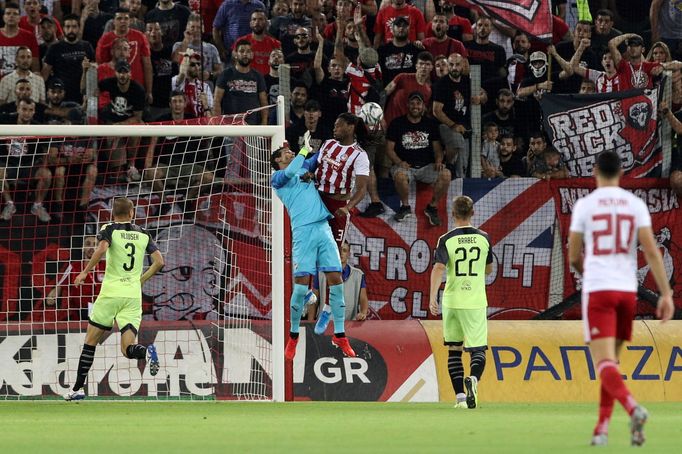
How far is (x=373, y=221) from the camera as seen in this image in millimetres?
18625

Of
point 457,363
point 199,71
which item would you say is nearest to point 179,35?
point 199,71

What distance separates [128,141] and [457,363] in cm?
661

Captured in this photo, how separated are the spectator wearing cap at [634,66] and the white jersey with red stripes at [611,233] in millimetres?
11366

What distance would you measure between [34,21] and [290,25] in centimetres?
390

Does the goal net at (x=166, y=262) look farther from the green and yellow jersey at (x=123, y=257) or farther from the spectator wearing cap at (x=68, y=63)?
the green and yellow jersey at (x=123, y=257)

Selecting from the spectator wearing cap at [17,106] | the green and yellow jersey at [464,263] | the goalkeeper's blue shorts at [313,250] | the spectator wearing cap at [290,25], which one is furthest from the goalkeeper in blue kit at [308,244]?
the spectator wearing cap at [290,25]

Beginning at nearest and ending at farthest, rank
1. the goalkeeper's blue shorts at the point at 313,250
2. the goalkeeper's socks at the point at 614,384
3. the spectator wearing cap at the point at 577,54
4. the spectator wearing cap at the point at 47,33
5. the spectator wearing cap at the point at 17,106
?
the goalkeeper's socks at the point at 614,384, the goalkeeper's blue shorts at the point at 313,250, the spectator wearing cap at the point at 17,106, the spectator wearing cap at the point at 47,33, the spectator wearing cap at the point at 577,54

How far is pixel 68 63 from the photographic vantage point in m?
19.3

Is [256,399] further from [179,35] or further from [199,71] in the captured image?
[179,35]

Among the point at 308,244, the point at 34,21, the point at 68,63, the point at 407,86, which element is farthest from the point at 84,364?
the point at 34,21

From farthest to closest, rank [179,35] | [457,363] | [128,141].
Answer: [179,35], [128,141], [457,363]

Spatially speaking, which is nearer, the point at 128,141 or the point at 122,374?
the point at 122,374

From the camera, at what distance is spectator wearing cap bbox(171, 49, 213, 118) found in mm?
19078

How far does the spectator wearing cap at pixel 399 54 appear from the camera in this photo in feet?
64.7
